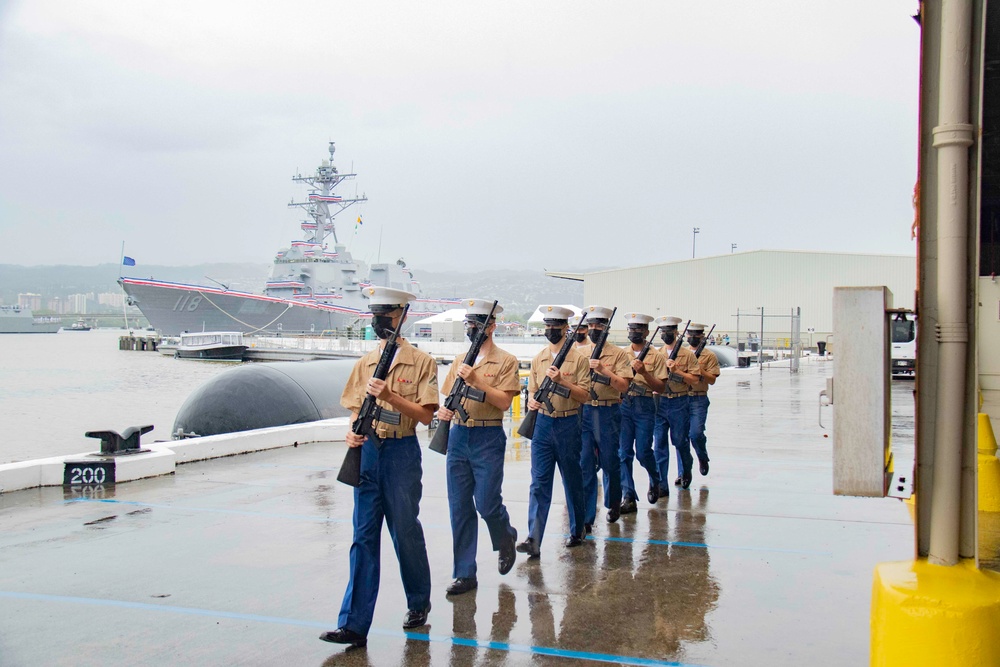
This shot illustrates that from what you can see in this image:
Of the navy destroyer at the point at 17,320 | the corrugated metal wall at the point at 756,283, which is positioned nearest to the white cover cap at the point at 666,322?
the corrugated metal wall at the point at 756,283

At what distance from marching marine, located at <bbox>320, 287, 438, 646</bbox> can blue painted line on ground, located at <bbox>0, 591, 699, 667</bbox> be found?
252mm

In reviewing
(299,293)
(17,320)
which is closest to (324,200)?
(299,293)

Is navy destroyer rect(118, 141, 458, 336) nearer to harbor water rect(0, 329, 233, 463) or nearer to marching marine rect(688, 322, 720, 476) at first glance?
harbor water rect(0, 329, 233, 463)

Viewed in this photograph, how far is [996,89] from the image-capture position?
5.91 m

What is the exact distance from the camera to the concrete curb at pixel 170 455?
29.6 feet

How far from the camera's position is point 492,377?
589 cm

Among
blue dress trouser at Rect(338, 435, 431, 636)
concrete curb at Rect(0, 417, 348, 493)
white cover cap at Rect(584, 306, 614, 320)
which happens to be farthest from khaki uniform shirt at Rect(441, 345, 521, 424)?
concrete curb at Rect(0, 417, 348, 493)

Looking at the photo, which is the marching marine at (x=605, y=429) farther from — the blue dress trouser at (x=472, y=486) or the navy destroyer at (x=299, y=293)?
the navy destroyer at (x=299, y=293)

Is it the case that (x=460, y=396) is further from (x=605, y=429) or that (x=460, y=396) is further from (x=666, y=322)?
(x=666, y=322)

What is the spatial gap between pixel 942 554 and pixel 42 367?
2870 inches

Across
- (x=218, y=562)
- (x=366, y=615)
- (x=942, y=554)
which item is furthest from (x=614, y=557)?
(x=942, y=554)

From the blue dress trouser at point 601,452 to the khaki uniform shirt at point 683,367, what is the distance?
2.13 meters

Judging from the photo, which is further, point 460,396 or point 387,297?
point 460,396

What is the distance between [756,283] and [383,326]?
62663mm
